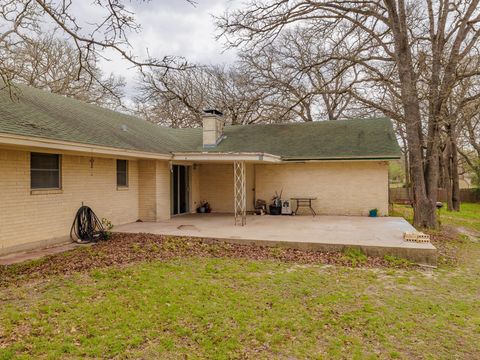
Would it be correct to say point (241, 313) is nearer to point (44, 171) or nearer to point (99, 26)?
point (99, 26)

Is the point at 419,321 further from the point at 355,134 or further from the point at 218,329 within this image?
the point at 355,134

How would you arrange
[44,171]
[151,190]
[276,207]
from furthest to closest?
1. [276,207]
2. [151,190]
3. [44,171]

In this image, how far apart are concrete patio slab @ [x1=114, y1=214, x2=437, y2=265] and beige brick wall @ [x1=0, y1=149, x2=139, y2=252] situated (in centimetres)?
96

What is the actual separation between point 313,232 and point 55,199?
674 cm

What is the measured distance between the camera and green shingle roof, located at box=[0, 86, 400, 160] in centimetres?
851

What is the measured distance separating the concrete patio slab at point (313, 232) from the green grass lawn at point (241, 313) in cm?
79

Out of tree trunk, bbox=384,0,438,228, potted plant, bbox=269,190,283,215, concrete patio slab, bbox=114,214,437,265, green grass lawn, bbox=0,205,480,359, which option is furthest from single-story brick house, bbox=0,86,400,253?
green grass lawn, bbox=0,205,480,359

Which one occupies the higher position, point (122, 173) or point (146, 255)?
point (122, 173)

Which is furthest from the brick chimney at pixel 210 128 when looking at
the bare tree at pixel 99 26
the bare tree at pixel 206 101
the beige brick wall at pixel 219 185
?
the bare tree at pixel 99 26

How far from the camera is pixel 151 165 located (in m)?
12.4

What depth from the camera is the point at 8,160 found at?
7.73m

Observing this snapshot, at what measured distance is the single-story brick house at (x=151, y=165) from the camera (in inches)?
316

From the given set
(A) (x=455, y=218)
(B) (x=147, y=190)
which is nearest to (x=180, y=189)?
(B) (x=147, y=190)

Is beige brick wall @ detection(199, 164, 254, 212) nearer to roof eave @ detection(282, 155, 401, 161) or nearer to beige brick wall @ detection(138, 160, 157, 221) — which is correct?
roof eave @ detection(282, 155, 401, 161)
